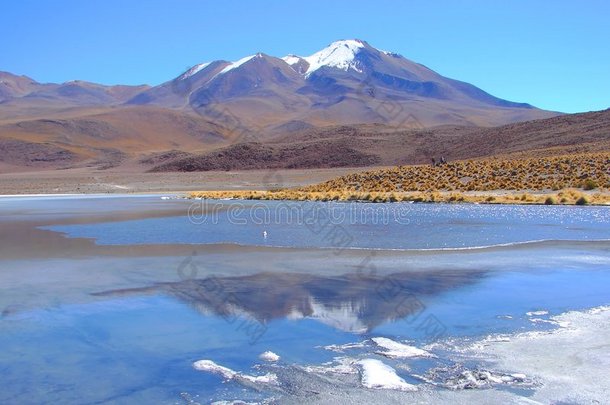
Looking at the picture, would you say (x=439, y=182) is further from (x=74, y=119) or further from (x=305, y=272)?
(x=74, y=119)

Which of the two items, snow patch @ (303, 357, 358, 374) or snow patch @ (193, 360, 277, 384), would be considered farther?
snow patch @ (303, 357, 358, 374)

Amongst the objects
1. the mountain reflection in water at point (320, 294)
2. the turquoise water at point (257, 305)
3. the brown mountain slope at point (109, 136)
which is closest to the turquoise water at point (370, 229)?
the turquoise water at point (257, 305)

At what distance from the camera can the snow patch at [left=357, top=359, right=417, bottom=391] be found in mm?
4957

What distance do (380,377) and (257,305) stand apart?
2.70 metres

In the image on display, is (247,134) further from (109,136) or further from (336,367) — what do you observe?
(336,367)

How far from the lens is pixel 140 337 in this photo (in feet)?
20.8

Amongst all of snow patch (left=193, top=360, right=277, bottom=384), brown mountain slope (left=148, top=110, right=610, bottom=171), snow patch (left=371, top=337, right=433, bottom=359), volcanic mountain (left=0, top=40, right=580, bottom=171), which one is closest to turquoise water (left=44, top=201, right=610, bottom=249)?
snow patch (left=371, top=337, right=433, bottom=359)

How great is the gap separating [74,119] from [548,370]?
141 metres

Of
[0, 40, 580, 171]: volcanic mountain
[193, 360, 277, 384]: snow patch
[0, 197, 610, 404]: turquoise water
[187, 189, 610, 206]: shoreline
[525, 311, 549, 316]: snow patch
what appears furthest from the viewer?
[0, 40, 580, 171]: volcanic mountain

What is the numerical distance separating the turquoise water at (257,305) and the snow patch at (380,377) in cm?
10

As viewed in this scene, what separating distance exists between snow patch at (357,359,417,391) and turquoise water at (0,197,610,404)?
0.10m

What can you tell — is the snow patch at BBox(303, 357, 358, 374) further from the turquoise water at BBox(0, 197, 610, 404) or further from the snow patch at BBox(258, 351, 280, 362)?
the snow patch at BBox(258, 351, 280, 362)

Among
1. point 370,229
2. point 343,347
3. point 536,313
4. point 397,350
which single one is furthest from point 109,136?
point 397,350

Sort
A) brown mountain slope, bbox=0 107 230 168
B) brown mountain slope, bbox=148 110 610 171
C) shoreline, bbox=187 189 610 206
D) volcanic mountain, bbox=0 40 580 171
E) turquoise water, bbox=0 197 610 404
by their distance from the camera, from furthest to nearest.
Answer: brown mountain slope, bbox=0 107 230 168
volcanic mountain, bbox=0 40 580 171
brown mountain slope, bbox=148 110 610 171
shoreline, bbox=187 189 610 206
turquoise water, bbox=0 197 610 404
